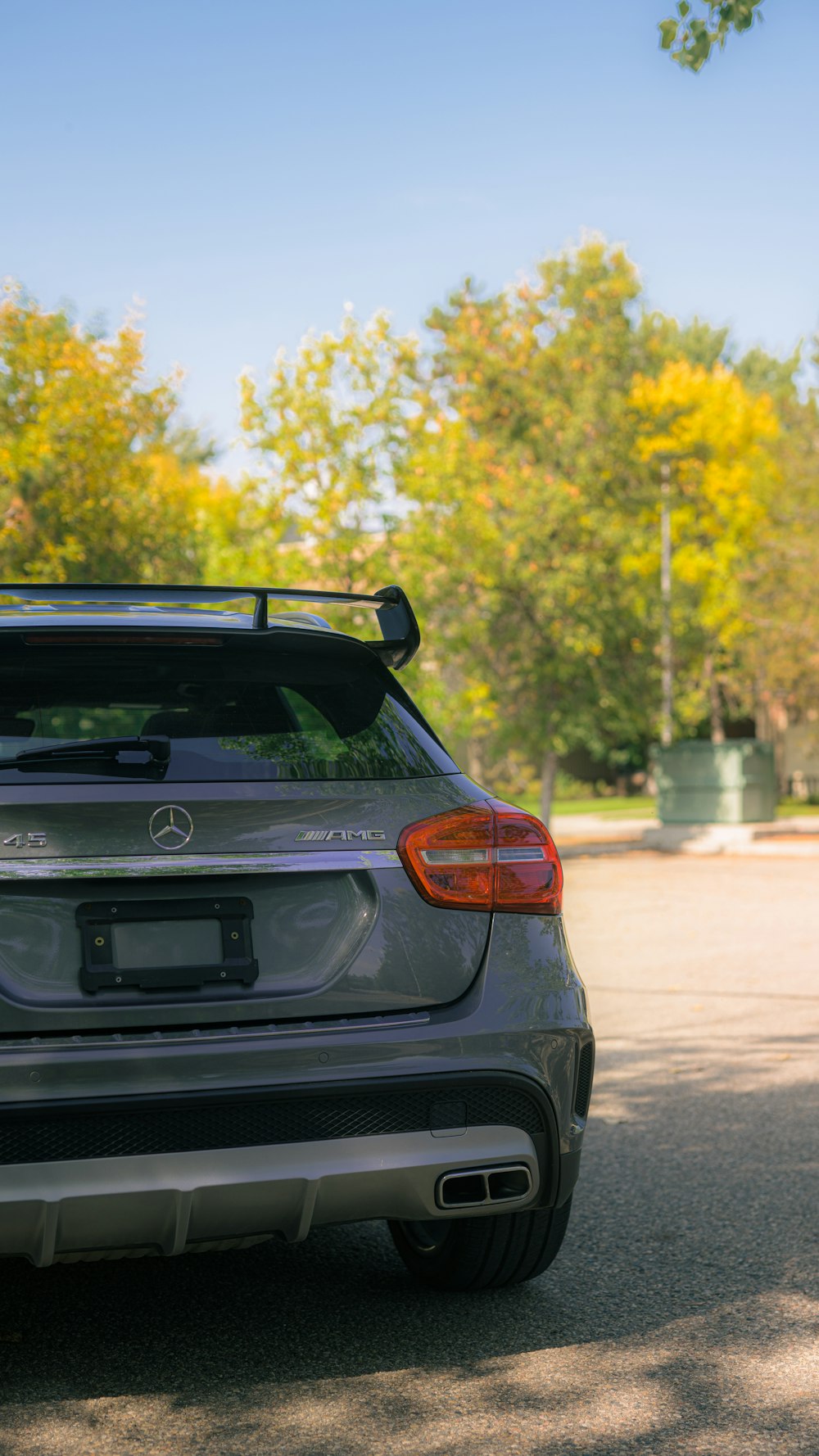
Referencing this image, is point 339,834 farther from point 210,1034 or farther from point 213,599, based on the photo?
point 213,599

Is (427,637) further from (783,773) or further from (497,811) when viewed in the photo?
(783,773)

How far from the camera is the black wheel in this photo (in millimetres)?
4082

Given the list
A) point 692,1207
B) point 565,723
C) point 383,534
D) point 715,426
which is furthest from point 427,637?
point 692,1207

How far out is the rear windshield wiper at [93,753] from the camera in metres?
3.39

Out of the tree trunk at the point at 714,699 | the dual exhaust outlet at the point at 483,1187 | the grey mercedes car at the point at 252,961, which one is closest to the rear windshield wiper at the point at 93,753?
the grey mercedes car at the point at 252,961

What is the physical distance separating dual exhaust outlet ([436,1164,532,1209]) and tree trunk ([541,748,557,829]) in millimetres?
22196

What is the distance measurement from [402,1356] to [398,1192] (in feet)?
2.01

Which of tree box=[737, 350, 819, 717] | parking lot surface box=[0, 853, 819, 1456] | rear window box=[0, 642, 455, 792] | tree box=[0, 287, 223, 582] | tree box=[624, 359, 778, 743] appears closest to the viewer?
parking lot surface box=[0, 853, 819, 1456]

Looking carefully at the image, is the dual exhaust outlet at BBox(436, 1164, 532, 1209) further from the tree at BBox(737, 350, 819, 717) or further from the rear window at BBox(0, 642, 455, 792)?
the tree at BBox(737, 350, 819, 717)

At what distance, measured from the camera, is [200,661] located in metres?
3.79

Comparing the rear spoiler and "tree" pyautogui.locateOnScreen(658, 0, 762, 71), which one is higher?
"tree" pyautogui.locateOnScreen(658, 0, 762, 71)

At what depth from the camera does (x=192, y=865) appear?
133 inches

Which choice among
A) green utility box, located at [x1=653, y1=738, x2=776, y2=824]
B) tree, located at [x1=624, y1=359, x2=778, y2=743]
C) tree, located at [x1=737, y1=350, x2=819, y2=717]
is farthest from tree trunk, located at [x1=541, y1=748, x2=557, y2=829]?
tree, located at [x1=737, y1=350, x2=819, y2=717]

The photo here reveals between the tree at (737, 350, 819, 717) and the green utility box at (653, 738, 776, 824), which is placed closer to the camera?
the green utility box at (653, 738, 776, 824)
